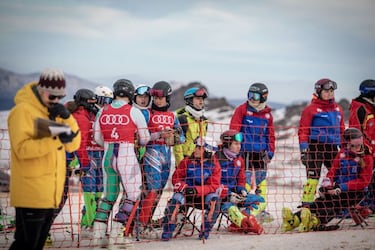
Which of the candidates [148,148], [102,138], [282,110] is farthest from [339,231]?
[282,110]

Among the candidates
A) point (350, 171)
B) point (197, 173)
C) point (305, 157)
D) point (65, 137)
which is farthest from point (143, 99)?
point (65, 137)

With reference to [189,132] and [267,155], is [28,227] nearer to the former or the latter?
[189,132]

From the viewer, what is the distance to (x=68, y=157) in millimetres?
8148

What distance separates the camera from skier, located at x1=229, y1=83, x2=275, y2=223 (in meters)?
9.01

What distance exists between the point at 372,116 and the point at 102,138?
4.16 meters

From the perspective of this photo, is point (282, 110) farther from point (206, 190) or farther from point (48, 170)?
point (48, 170)

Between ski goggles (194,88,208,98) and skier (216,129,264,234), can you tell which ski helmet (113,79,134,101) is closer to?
ski goggles (194,88,208,98)

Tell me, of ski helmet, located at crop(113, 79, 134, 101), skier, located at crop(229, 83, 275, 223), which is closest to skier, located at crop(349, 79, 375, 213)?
skier, located at crop(229, 83, 275, 223)

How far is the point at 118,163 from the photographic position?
7086mm

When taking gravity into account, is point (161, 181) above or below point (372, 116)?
below

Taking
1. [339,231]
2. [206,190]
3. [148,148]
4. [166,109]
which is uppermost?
[166,109]

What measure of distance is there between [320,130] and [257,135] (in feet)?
3.05

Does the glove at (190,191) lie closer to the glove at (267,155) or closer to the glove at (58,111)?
the glove at (267,155)

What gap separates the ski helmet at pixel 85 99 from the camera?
8078mm
